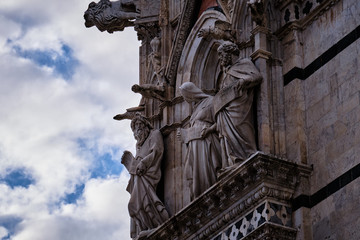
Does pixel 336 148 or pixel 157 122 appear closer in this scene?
pixel 336 148

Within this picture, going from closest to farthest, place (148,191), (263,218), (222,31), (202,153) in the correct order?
(263,218), (202,153), (222,31), (148,191)

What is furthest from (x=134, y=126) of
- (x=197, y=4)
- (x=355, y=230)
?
(x=355, y=230)

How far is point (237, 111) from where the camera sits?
52.2ft

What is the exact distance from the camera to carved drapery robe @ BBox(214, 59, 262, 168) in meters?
15.8

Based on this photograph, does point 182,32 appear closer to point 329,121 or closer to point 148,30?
point 148,30

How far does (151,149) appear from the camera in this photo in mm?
17875

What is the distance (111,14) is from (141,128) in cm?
272

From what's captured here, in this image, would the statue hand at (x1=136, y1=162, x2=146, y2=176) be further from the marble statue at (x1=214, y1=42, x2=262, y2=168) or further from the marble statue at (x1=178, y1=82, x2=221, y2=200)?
the marble statue at (x1=214, y1=42, x2=262, y2=168)

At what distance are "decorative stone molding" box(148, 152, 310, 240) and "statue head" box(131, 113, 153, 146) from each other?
2.37 m

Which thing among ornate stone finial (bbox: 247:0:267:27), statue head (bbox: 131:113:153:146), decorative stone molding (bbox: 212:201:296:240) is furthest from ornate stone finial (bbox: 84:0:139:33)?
decorative stone molding (bbox: 212:201:296:240)

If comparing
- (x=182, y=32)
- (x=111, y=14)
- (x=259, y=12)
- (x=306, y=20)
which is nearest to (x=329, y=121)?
(x=306, y=20)

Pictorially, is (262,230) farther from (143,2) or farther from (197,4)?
(143,2)

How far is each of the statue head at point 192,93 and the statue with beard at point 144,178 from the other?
3.35 ft

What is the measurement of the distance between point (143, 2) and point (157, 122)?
2.44 meters
